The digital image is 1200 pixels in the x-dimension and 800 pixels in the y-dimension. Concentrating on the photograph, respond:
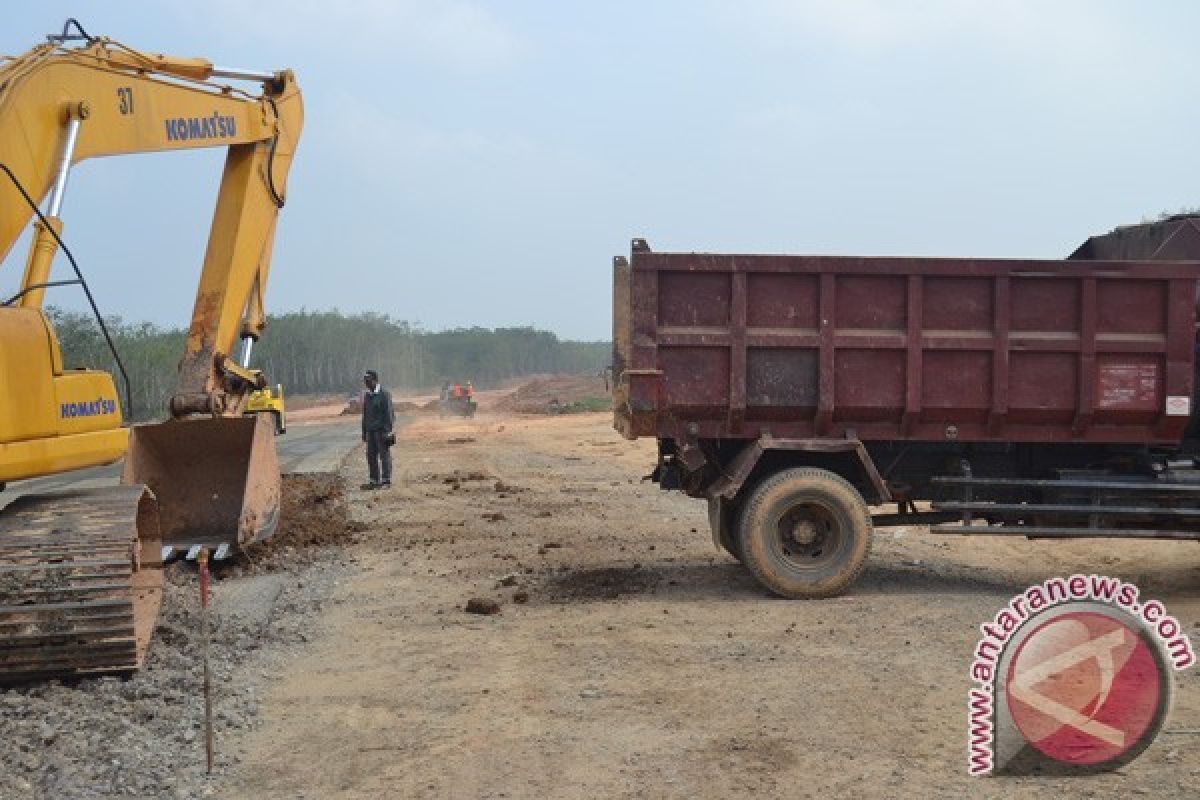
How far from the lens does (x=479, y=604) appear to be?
25.2ft

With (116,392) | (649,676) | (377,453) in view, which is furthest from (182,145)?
(377,453)

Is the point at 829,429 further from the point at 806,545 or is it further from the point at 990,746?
the point at 990,746

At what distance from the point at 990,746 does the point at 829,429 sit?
415cm

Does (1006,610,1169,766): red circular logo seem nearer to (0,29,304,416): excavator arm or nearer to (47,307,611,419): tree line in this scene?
(0,29,304,416): excavator arm

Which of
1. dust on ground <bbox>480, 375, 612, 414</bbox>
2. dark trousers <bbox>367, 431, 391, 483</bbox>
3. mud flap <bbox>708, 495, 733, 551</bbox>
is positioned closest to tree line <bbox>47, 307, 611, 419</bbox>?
dust on ground <bbox>480, 375, 612, 414</bbox>

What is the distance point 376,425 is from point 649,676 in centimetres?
1075

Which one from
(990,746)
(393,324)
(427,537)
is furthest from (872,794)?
(393,324)

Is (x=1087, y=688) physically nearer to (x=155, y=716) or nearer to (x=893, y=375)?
(x=155, y=716)

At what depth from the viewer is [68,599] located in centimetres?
546

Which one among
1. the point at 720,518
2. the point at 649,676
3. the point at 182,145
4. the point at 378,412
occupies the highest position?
the point at 182,145

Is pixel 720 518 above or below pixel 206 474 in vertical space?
below

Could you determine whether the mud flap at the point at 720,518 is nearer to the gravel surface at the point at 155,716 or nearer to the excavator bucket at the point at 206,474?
the gravel surface at the point at 155,716

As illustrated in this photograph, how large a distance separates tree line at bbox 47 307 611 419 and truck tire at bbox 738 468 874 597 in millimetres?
52066

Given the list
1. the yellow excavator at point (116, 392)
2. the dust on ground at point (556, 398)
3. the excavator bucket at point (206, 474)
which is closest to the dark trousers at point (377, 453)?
the yellow excavator at point (116, 392)
